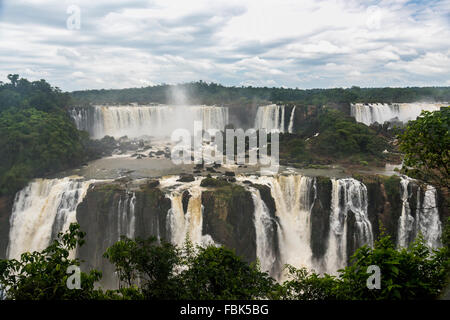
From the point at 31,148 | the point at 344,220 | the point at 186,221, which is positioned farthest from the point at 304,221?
the point at 31,148

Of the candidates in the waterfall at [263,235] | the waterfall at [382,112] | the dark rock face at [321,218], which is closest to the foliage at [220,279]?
the waterfall at [263,235]

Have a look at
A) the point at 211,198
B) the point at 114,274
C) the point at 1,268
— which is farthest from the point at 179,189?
the point at 1,268

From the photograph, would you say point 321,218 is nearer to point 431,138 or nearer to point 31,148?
point 431,138

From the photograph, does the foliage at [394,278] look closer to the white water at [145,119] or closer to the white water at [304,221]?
the white water at [304,221]

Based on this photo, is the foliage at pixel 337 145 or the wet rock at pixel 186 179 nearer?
the wet rock at pixel 186 179

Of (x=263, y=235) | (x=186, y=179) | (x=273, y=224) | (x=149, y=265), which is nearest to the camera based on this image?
(x=149, y=265)
